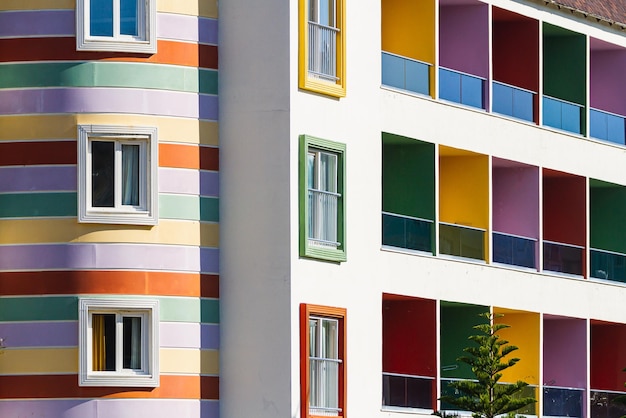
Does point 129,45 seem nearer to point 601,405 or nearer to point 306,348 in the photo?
point 306,348

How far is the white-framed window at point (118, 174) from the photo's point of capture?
41.0 m

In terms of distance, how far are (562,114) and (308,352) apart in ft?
45.1

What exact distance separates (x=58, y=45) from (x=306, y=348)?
310 inches

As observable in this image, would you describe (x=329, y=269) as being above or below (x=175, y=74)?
below

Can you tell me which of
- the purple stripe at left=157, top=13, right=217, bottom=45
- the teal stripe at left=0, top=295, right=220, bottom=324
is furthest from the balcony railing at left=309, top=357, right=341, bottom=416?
Answer: the purple stripe at left=157, top=13, right=217, bottom=45

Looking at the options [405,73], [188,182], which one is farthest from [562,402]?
[188,182]

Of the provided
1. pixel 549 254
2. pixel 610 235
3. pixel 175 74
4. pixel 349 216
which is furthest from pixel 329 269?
pixel 610 235

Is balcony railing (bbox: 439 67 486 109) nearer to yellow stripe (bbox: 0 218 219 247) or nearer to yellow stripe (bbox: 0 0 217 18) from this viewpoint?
yellow stripe (bbox: 0 0 217 18)

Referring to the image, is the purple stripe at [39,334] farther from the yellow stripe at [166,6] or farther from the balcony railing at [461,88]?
the balcony railing at [461,88]

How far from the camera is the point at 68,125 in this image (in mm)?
41125

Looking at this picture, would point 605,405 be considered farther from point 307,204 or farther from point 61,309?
point 61,309

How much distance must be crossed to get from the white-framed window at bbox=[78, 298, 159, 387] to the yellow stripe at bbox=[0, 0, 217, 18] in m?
5.98

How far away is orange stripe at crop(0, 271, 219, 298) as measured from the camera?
40750mm

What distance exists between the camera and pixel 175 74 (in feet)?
137
